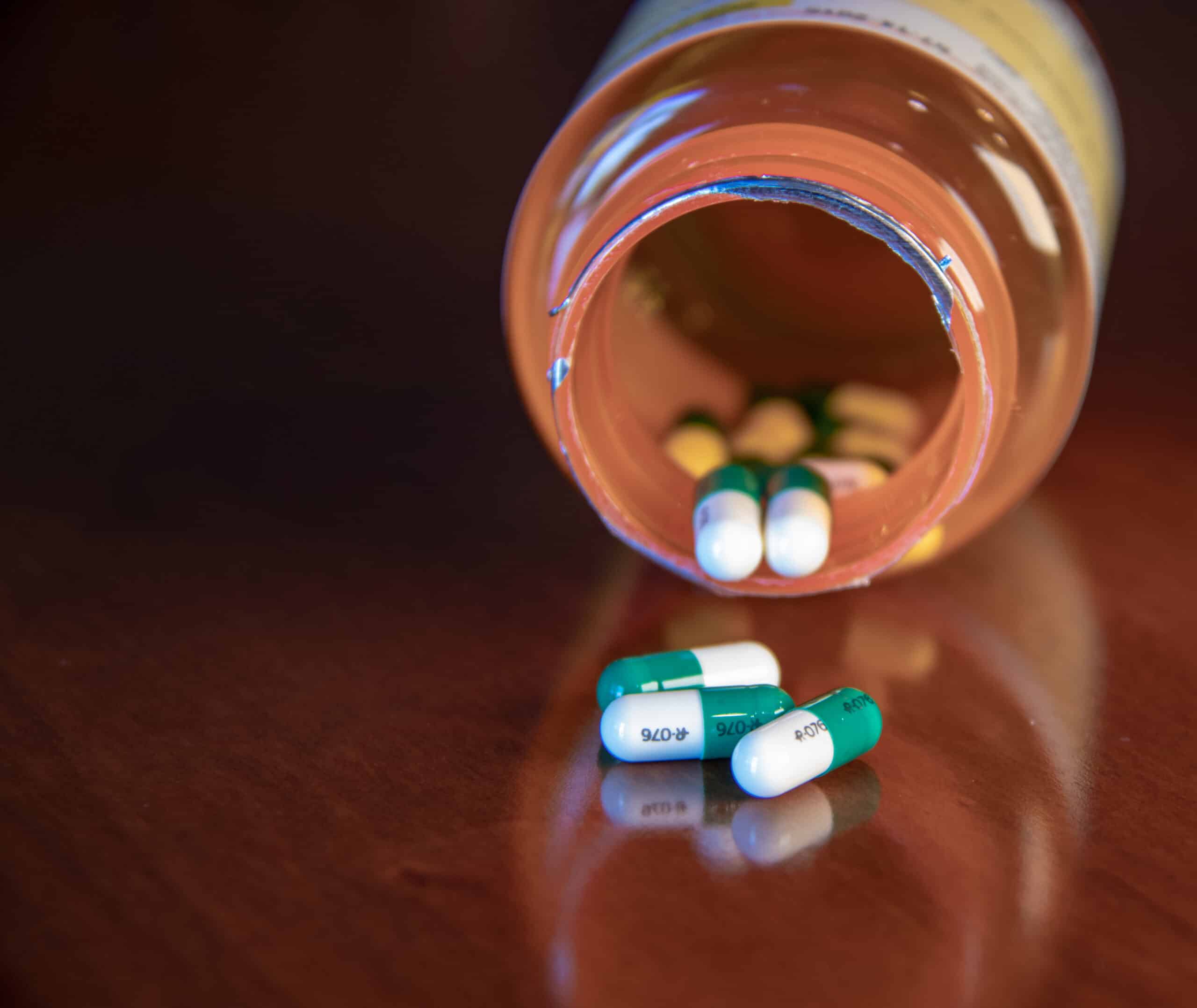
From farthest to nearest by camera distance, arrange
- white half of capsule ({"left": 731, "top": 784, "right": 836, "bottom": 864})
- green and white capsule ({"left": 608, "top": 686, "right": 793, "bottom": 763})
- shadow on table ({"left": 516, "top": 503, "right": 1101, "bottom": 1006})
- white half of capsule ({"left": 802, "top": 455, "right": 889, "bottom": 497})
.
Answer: white half of capsule ({"left": 802, "top": 455, "right": 889, "bottom": 497})
green and white capsule ({"left": 608, "top": 686, "right": 793, "bottom": 763})
white half of capsule ({"left": 731, "top": 784, "right": 836, "bottom": 864})
shadow on table ({"left": 516, "top": 503, "right": 1101, "bottom": 1006})

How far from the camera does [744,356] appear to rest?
193cm

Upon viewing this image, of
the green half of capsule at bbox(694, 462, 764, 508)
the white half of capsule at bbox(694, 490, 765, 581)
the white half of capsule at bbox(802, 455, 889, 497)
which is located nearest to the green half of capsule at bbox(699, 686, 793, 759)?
the white half of capsule at bbox(694, 490, 765, 581)

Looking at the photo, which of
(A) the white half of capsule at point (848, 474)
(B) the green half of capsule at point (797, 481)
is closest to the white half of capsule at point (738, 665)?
(B) the green half of capsule at point (797, 481)

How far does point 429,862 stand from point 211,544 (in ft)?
2.24

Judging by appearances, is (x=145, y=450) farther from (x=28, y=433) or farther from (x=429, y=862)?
(x=429, y=862)

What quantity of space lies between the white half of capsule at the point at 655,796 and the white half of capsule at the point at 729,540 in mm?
246

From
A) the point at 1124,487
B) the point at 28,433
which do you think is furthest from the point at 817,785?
the point at 28,433

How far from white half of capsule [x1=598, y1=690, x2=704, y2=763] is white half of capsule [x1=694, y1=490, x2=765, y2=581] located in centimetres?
21

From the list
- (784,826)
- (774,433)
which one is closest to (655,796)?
(784,826)

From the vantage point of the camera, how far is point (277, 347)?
2.16 metres

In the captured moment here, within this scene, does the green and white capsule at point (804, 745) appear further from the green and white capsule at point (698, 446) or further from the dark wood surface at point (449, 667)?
the green and white capsule at point (698, 446)

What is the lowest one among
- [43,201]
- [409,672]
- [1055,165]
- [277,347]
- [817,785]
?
[43,201]

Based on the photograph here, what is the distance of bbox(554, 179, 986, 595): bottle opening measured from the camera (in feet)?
4.53

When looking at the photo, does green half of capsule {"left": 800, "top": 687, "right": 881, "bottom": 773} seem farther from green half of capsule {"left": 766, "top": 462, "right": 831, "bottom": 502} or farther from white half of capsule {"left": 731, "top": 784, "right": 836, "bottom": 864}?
green half of capsule {"left": 766, "top": 462, "right": 831, "bottom": 502}
